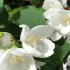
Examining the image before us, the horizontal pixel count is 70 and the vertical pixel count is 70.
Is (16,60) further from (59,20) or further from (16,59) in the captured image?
(59,20)

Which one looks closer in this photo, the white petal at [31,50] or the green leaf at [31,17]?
the white petal at [31,50]

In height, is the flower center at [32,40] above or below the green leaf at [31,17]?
below

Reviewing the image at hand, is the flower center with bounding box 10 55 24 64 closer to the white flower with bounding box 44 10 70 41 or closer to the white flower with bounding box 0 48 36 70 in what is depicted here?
the white flower with bounding box 0 48 36 70

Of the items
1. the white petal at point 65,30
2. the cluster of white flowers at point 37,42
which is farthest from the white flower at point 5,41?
the white petal at point 65,30

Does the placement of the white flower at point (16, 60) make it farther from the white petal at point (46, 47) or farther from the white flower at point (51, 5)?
the white flower at point (51, 5)

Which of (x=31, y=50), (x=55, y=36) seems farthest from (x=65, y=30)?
(x=31, y=50)

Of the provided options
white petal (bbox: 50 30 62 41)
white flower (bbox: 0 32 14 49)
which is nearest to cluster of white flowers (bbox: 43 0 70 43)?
white petal (bbox: 50 30 62 41)
